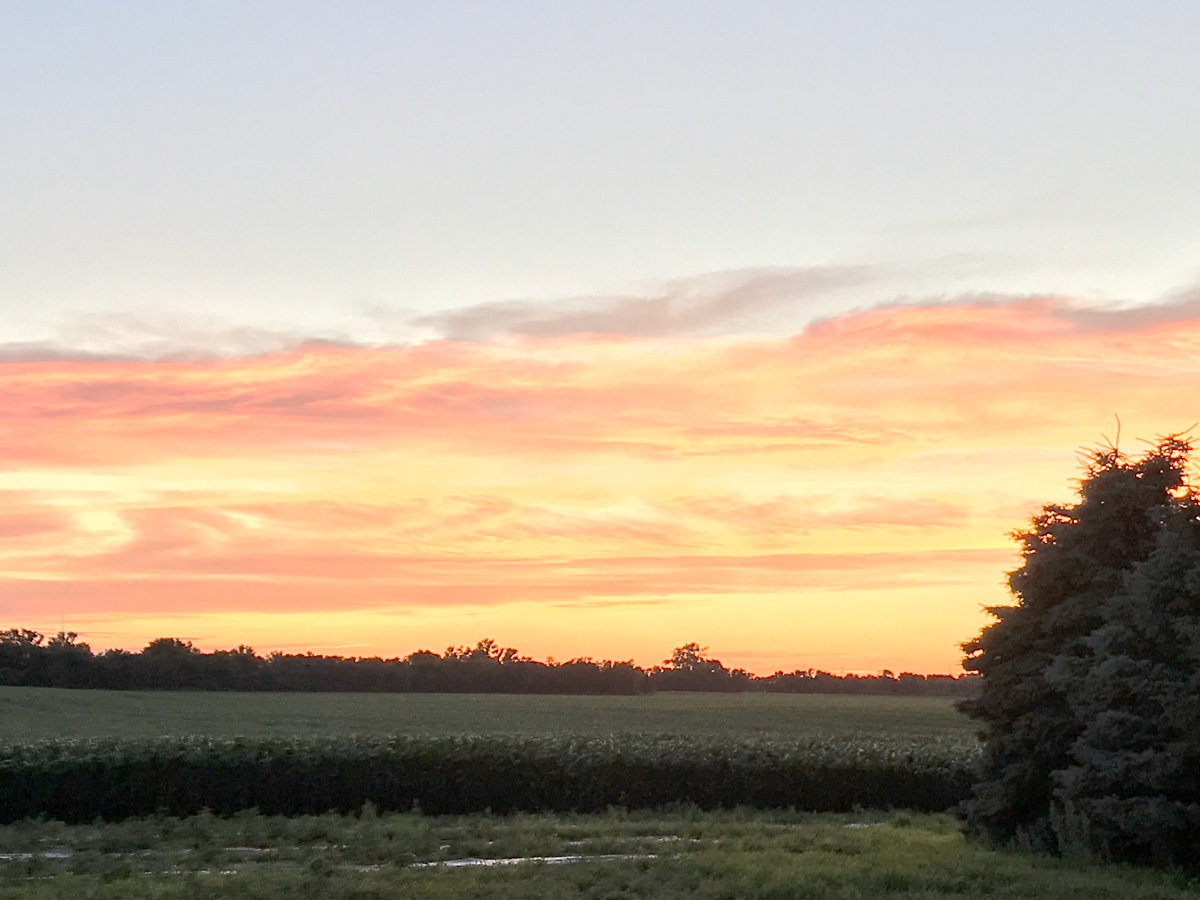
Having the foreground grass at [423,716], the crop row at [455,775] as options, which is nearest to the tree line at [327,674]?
the foreground grass at [423,716]

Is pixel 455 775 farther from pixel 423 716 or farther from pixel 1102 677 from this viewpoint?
pixel 423 716

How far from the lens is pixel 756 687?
4599 inches

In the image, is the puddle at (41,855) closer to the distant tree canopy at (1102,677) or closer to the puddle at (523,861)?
the puddle at (523,861)

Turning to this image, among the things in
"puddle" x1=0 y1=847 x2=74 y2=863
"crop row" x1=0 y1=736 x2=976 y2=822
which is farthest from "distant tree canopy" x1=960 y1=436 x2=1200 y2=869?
"puddle" x1=0 y1=847 x2=74 y2=863

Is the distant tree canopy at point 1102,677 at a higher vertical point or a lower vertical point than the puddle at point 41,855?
higher

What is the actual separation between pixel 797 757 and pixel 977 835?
9.57 metres

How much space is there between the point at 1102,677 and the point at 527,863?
713 centimetres

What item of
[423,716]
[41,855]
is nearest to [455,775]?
[41,855]

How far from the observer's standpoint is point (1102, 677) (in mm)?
14273

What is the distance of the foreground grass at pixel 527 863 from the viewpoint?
1259 centimetres

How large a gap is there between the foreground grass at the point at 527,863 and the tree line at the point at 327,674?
2434 inches

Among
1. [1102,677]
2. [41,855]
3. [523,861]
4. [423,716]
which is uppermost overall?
[1102,677]

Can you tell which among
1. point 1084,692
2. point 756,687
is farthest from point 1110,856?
point 756,687

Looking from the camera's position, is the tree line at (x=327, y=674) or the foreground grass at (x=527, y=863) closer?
the foreground grass at (x=527, y=863)
